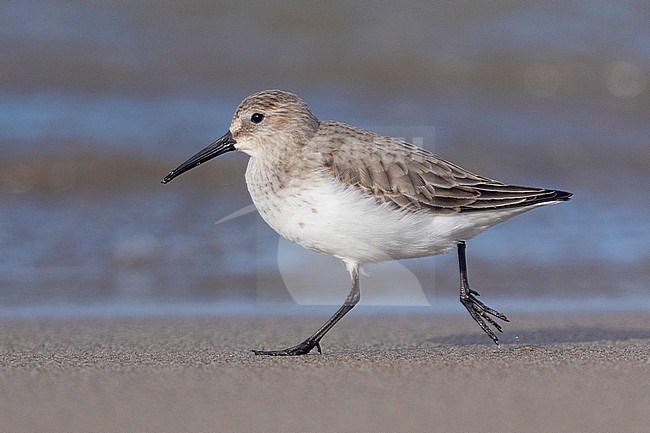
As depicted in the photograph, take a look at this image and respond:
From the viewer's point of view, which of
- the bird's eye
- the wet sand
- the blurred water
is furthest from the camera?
the blurred water

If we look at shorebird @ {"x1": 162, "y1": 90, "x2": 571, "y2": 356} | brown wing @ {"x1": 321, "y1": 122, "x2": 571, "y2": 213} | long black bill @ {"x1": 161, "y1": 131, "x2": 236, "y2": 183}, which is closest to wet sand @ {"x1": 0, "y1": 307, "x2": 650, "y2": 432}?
shorebird @ {"x1": 162, "y1": 90, "x2": 571, "y2": 356}

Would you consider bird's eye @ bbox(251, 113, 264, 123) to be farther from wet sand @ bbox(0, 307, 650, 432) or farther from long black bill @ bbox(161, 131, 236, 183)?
wet sand @ bbox(0, 307, 650, 432)

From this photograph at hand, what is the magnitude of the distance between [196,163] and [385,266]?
2281mm

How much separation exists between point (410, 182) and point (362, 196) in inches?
11.6

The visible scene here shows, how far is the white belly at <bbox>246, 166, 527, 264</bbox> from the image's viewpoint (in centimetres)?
498

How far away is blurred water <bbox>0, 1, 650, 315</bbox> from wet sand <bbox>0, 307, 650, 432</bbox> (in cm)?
86

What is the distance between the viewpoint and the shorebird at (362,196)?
5.02 meters

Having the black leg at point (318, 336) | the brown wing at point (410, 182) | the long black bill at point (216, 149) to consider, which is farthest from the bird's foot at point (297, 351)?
the long black bill at point (216, 149)

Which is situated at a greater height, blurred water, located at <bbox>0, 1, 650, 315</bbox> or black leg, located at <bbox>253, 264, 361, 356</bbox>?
blurred water, located at <bbox>0, 1, 650, 315</bbox>

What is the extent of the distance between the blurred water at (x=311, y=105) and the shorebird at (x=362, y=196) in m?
1.70

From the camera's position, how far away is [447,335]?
597 cm

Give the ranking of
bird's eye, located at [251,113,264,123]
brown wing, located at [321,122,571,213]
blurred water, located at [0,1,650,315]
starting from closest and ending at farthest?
brown wing, located at [321,122,571,213], bird's eye, located at [251,113,264,123], blurred water, located at [0,1,650,315]

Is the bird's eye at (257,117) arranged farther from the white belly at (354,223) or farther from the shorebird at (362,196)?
the white belly at (354,223)

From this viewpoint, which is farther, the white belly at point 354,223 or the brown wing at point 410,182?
the brown wing at point 410,182
